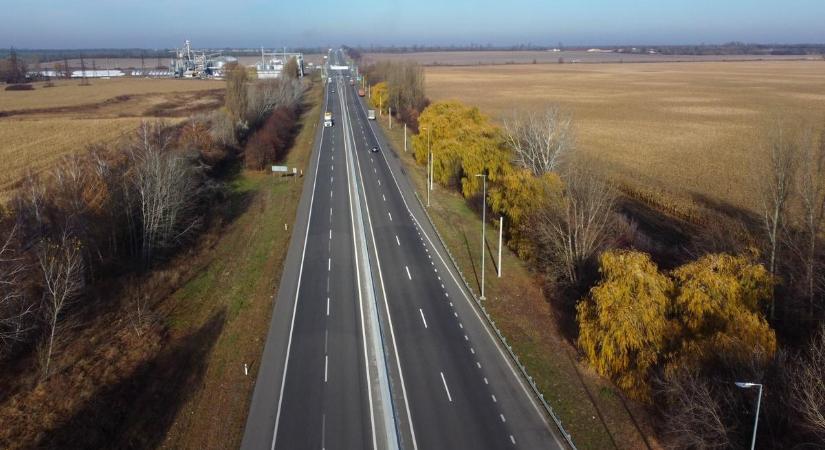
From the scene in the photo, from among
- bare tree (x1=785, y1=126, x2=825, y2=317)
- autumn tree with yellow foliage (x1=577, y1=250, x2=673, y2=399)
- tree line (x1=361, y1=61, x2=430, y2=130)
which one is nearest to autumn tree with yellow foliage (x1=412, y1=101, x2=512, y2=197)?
bare tree (x1=785, y1=126, x2=825, y2=317)

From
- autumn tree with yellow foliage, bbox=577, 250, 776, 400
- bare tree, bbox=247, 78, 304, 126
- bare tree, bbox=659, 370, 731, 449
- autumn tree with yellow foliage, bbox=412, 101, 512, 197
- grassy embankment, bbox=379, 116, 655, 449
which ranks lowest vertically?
grassy embankment, bbox=379, 116, 655, 449

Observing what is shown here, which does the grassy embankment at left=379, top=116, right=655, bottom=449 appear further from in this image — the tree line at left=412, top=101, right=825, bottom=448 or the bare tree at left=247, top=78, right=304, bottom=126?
the bare tree at left=247, top=78, right=304, bottom=126

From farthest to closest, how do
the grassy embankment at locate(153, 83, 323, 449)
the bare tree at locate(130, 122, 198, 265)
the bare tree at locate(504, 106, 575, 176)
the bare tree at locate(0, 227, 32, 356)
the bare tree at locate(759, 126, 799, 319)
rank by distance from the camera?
the bare tree at locate(504, 106, 575, 176), the bare tree at locate(130, 122, 198, 265), the bare tree at locate(759, 126, 799, 319), the bare tree at locate(0, 227, 32, 356), the grassy embankment at locate(153, 83, 323, 449)

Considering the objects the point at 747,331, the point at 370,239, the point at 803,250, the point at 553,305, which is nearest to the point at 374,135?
the point at 370,239

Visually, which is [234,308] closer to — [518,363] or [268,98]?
[518,363]

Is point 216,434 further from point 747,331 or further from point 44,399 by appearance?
point 747,331

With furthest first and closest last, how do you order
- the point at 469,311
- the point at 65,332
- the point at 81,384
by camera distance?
the point at 469,311 → the point at 65,332 → the point at 81,384
